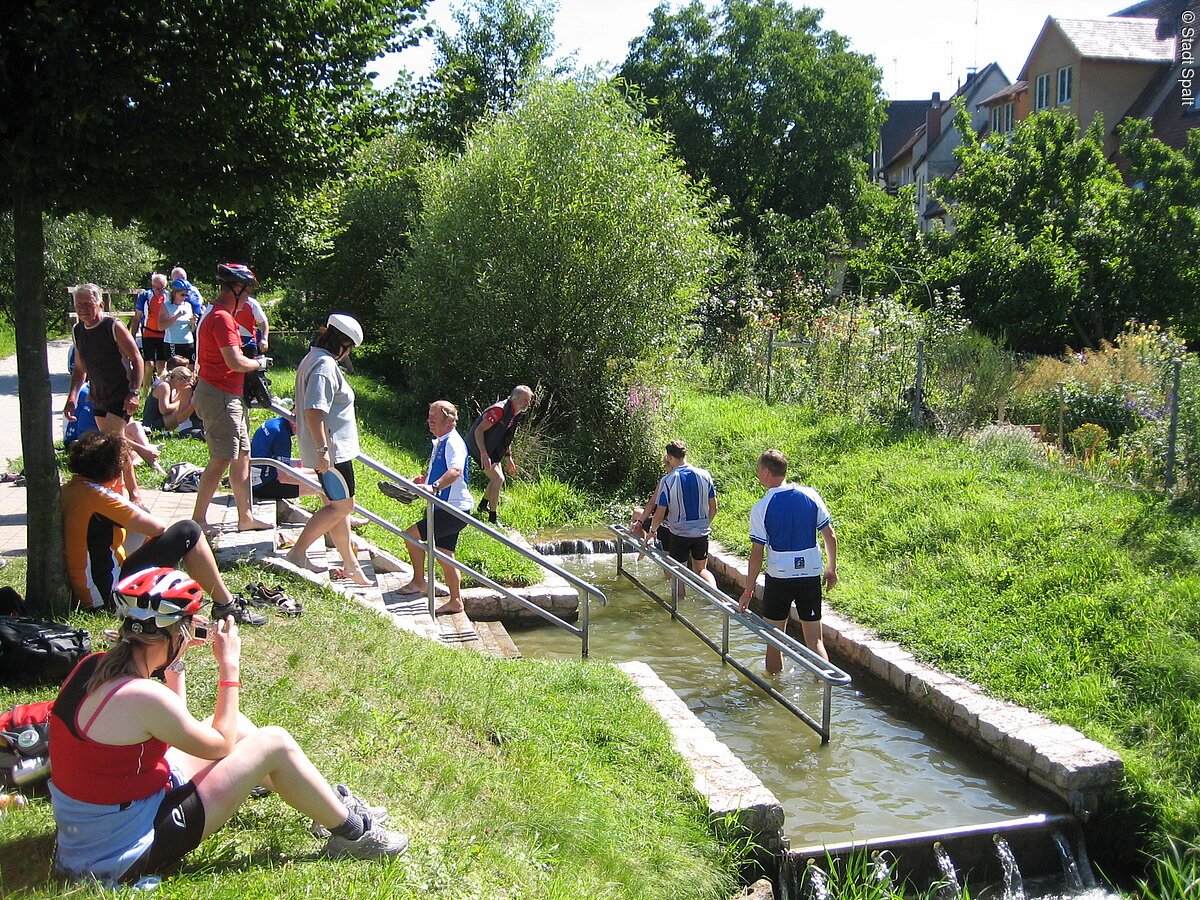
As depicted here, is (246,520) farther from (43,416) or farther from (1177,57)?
(1177,57)

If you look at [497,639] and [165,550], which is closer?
[165,550]

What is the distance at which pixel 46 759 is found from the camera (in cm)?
436

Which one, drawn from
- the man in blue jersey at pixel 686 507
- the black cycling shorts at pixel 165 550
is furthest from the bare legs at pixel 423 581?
the black cycling shorts at pixel 165 550

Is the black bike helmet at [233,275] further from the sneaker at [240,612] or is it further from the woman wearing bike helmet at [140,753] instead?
the woman wearing bike helmet at [140,753]

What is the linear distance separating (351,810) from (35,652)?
82.2 inches

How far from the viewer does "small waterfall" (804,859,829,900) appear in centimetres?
546

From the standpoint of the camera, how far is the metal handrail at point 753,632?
7.19 m

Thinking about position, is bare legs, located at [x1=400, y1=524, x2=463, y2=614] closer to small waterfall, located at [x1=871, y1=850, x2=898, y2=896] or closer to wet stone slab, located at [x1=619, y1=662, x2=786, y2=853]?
wet stone slab, located at [x1=619, y1=662, x2=786, y2=853]

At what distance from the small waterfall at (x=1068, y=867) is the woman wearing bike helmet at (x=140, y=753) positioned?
15.5 ft

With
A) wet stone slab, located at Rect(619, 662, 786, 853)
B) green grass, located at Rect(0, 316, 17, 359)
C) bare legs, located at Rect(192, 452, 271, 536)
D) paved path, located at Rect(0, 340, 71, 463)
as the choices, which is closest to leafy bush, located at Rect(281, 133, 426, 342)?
paved path, located at Rect(0, 340, 71, 463)

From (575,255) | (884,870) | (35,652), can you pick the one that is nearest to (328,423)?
(35,652)

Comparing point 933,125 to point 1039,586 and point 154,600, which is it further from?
point 154,600

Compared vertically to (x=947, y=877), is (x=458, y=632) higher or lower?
higher

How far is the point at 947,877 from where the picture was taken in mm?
5867
